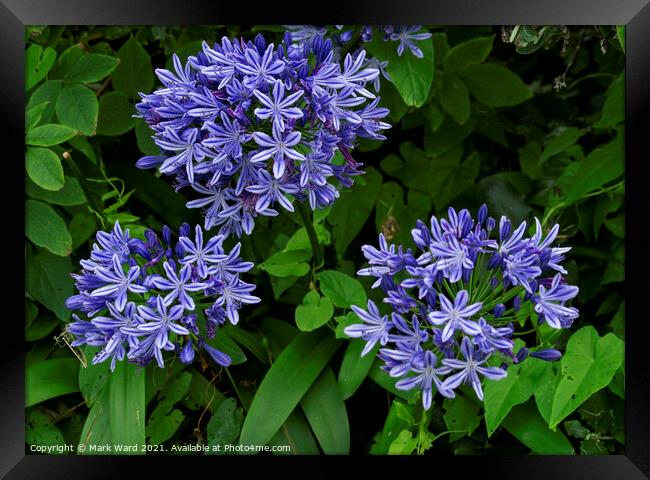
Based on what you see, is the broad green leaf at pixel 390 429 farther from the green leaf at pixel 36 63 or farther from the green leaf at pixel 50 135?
the green leaf at pixel 36 63

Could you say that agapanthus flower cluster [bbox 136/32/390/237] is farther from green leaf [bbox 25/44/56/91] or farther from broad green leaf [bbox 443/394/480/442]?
broad green leaf [bbox 443/394/480/442]

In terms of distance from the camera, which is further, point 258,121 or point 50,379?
point 50,379

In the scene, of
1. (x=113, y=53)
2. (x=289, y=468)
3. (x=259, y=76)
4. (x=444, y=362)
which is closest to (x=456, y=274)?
(x=444, y=362)

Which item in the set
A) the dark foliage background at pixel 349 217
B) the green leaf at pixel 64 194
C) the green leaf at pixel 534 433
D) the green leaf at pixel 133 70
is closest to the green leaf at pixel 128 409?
the dark foliage background at pixel 349 217

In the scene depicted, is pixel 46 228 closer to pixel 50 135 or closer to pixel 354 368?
pixel 50 135

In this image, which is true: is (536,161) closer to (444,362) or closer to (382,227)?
(382,227)

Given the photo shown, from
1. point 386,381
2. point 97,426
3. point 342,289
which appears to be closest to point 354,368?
point 386,381

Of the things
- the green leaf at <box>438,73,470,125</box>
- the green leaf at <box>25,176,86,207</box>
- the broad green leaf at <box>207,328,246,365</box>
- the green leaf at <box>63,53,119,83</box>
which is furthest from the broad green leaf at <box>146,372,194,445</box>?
the green leaf at <box>438,73,470,125</box>

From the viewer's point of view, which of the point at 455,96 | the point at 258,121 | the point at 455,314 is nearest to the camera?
the point at 455,314
